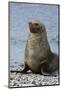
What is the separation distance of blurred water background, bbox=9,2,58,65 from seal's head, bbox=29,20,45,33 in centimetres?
5

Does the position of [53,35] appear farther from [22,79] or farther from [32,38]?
[22,79]

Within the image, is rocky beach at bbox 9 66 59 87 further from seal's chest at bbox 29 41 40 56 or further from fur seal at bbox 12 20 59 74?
seal's chest at bbox 29 41 40 56

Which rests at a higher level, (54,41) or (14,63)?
(54,41)

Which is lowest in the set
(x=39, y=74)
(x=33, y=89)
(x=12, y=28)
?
(x=33, y=89)

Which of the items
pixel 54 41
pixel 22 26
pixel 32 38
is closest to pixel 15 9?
pixel 22 26

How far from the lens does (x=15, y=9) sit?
287cm

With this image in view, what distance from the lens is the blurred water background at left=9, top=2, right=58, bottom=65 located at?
285 centimetres

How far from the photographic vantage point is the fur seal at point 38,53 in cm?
289

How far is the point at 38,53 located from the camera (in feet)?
9.54

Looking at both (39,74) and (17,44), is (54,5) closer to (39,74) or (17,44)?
(17,44)

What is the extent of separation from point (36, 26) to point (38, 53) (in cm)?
35

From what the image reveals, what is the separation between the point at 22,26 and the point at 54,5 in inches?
20.6

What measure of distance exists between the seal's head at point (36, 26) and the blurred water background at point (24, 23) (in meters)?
0.05

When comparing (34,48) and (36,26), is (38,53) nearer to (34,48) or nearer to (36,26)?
(34,48)
